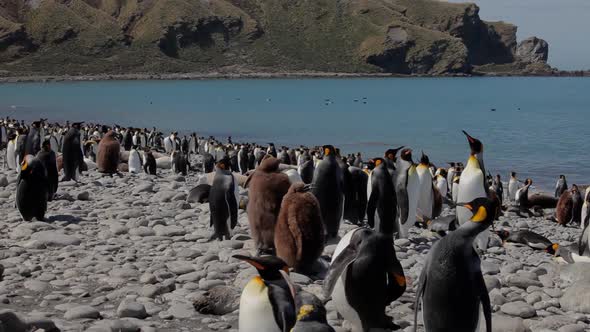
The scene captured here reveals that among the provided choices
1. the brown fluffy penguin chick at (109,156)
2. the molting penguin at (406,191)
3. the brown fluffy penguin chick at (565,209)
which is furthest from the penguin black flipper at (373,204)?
the brown fluffy penguin chick at (109,156)

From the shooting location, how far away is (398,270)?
218 inches

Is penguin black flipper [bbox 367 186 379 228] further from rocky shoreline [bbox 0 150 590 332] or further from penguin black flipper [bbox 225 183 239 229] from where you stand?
penguin black flipper [bbox 225 183 239 229]

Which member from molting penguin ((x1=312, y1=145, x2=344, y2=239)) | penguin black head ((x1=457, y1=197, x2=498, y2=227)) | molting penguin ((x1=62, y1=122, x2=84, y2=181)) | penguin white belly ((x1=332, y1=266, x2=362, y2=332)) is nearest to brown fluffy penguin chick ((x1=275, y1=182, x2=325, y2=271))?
penguin white belly ((x1=332, y1=266, x2=362, y2=332))

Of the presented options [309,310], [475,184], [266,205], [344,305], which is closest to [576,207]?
[475,184]

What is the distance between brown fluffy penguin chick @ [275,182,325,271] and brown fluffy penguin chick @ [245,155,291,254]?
24.4 inches

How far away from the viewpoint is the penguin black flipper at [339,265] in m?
5.52

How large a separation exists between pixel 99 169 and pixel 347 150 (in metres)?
21.4

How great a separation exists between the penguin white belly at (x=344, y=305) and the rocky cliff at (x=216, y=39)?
13210 cm

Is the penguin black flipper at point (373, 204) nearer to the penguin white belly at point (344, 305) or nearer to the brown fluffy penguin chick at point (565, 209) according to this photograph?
the penguin white belly at point (344, 305)

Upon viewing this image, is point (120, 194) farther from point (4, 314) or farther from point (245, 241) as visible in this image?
point (4, 314)

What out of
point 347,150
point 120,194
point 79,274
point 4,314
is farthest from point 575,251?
point 347,150

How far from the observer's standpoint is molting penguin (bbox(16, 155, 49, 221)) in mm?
10023

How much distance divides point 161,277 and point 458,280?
11.2 ft

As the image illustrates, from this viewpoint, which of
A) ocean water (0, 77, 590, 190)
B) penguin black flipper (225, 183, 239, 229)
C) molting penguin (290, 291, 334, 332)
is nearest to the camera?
molting penguin (290, 291, 334, 332)
